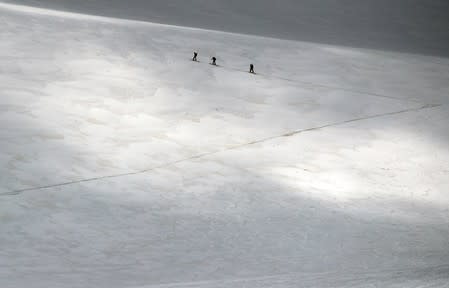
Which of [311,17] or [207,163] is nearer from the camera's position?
[207,163]

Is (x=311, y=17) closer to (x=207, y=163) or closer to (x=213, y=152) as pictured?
(x=213, y=152)

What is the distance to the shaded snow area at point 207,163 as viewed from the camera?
3340mm

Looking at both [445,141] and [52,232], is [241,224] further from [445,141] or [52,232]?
[445,141]

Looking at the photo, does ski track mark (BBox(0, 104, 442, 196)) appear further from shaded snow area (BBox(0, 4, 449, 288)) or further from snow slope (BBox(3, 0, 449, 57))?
snow slope (BBox(3, 0, 449, 57))

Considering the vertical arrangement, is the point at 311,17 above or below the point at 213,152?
above

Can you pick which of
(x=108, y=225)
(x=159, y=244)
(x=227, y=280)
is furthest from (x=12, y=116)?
(x=227, y=280)

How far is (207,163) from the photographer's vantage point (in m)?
5.00

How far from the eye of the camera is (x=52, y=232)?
3633 millimetres

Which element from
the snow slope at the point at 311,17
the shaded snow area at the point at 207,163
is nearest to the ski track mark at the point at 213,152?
the shaded snow area at the point at 207,163

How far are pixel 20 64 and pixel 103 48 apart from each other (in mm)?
1095

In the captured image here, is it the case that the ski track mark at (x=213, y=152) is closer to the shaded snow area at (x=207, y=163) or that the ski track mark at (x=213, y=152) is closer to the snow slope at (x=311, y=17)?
the shaded snow area at (x=207, y=163)

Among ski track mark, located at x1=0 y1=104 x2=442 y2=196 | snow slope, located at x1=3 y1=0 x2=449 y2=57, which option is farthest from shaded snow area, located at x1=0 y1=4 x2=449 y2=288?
snow slope, located at x1=3 y1=0 x2=449 y2=57

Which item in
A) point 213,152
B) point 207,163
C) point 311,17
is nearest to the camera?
point 207,163

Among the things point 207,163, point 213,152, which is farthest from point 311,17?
point 207,163
